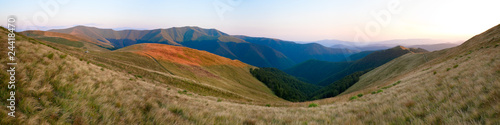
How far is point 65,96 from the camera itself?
4.42 metres

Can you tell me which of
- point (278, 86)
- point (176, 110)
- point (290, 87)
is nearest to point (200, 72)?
point (176, 110)

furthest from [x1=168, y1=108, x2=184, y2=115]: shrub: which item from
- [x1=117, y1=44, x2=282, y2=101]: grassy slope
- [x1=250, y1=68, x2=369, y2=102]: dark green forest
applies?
[x1=250, y1=68, x2=369, y2=102]: dark green forest

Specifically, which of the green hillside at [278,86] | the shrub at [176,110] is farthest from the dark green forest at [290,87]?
the shrub at [176,110]

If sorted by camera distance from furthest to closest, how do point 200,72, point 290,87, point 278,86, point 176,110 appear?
point 290,87 < point 278,86 < point 200,72 < point 176,110

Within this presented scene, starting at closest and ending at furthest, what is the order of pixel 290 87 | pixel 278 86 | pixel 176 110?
1. pixel 176 110
2. pixel 278 86
3. pixel 290 87

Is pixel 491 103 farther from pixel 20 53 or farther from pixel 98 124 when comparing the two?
pixel 20 53

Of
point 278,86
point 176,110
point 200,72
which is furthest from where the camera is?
point 278,86

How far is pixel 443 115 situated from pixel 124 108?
8310mm

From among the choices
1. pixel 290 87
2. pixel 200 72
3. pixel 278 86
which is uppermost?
pixel 200 72

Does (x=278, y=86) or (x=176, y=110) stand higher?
(x=176, y=110)

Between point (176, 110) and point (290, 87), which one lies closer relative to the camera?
point (176, 110)

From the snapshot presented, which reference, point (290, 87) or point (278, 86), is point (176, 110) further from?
point (290, 87)

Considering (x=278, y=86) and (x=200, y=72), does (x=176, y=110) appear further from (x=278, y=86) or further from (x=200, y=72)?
(x=278, y=86)

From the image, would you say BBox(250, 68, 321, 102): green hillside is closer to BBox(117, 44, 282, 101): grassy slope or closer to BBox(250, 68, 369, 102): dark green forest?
BBox(250, 68, 369, 102): dark green forest
